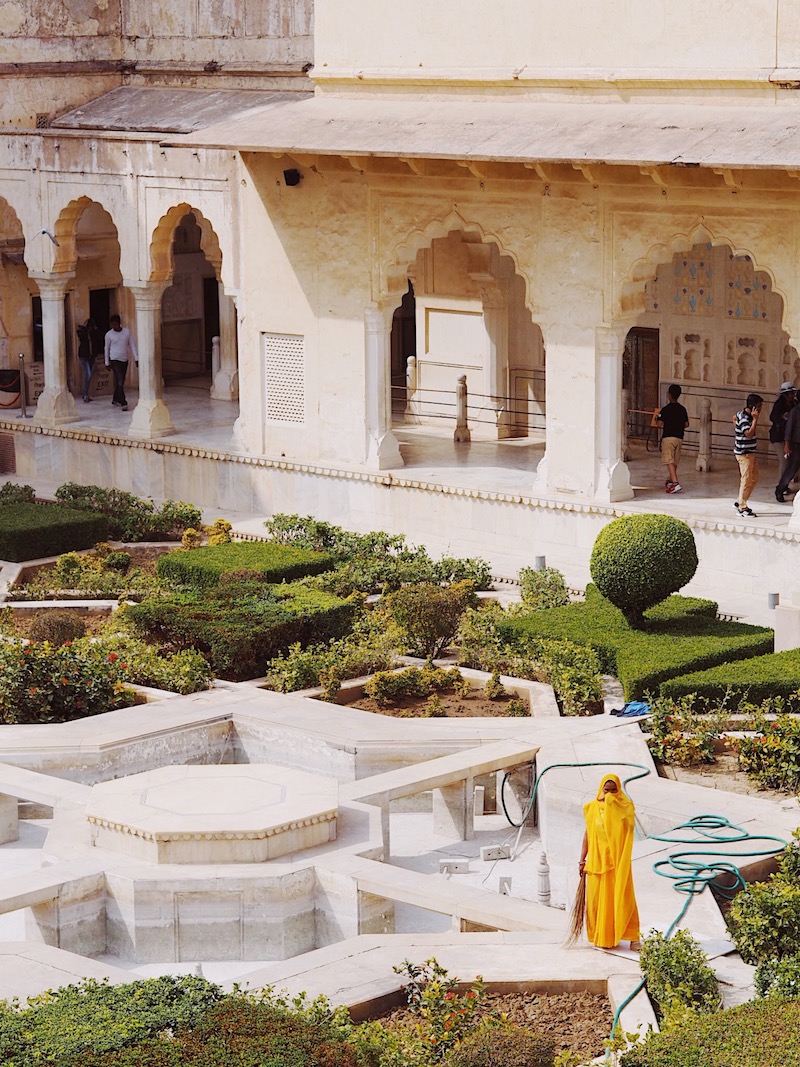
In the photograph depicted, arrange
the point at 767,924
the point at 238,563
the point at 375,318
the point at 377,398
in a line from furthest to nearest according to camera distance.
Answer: the point at 377,398 → the point at 375,318 → the point at 238,563 → the point at 767,924

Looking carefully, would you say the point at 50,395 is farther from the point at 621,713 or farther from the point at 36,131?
the point at 621,713

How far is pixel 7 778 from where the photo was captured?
1261 cm

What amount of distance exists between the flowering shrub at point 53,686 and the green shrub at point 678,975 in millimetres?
5593

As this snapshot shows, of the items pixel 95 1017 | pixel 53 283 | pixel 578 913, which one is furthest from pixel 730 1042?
pixel 53 283

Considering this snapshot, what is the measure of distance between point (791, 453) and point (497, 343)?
16.3ft

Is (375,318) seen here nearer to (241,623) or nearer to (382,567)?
(382,567)

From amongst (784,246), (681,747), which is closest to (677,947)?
(681,747)

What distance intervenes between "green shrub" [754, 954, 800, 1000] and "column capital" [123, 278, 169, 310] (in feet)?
45.6

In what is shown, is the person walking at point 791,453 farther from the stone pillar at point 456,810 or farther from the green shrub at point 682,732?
the stone pillar at point 456,810

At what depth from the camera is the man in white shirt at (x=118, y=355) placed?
24097 mm

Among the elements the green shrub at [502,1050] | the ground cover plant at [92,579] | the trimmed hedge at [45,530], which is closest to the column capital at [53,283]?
the trimmed hedge at [45,530]

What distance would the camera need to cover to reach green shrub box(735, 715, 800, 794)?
12.4m

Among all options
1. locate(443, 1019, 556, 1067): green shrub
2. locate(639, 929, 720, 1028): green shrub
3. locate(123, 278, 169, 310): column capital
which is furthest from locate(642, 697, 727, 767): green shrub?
locate(123, 278, 169, 310): column capital

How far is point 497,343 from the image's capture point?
73.0ft
